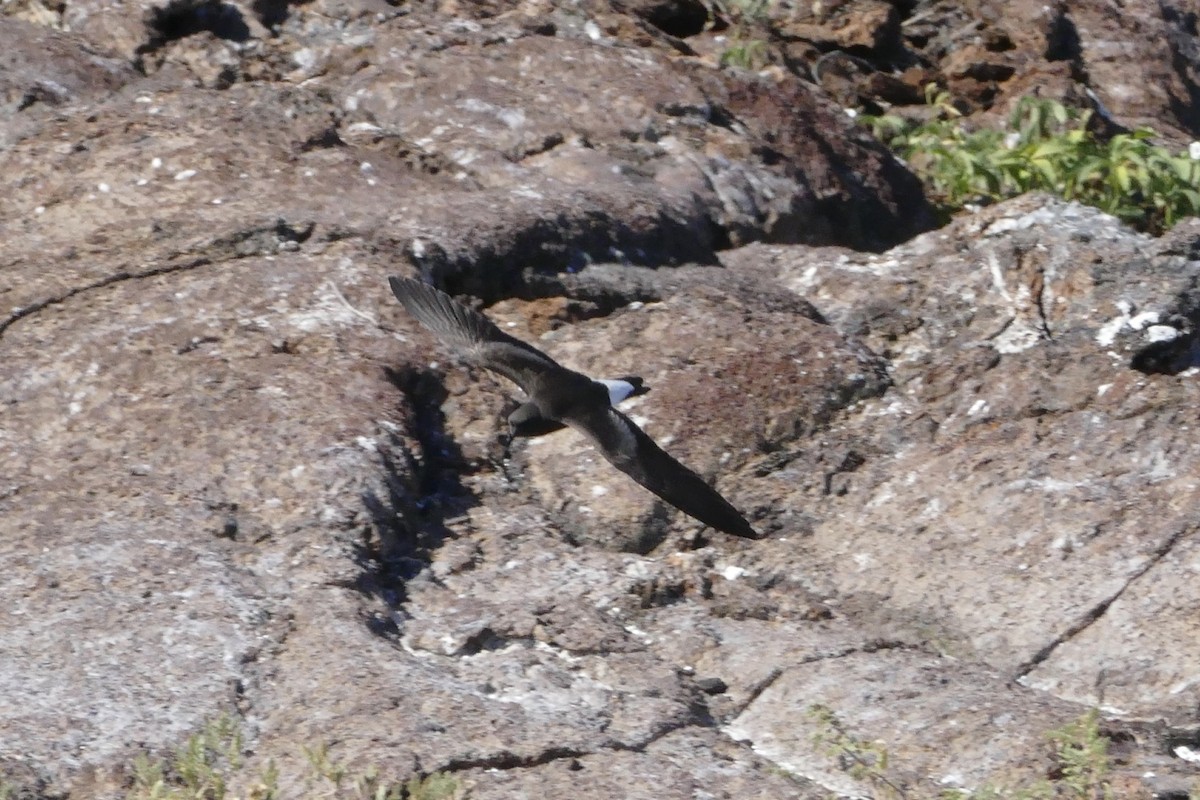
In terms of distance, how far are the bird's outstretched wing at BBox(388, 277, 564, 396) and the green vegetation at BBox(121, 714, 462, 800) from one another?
1603 mm

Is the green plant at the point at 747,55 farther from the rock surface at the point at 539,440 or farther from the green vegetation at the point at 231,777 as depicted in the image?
the green vegetation at the point at 231,777

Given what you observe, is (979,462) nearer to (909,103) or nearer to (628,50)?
(628,50)

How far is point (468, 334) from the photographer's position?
17.0ft

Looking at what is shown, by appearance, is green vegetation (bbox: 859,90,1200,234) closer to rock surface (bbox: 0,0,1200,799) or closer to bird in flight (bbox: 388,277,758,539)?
rock surface (bbox: 0,0,1200,799)

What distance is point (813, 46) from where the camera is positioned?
328 inches

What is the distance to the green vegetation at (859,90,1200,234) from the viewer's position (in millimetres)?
7293

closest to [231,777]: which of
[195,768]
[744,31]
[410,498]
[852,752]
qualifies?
[195,768]

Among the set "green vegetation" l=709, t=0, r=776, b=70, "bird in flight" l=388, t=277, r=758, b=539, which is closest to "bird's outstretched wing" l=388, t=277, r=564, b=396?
"bird in flight" l=388, t=277, r=758, b=539

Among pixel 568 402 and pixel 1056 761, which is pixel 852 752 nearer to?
pixel 1056 761

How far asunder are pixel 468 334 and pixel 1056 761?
2.11 metres

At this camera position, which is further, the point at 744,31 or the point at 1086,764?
the point at 744,31

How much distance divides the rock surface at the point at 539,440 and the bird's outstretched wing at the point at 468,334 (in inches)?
4.3

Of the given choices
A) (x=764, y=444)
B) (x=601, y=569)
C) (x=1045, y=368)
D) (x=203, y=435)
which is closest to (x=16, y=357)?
(x=203, y=435)

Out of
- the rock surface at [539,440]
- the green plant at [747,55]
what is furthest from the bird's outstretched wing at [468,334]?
the green plant at [747,55]
